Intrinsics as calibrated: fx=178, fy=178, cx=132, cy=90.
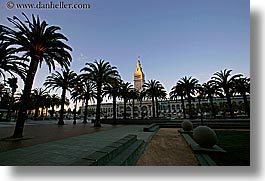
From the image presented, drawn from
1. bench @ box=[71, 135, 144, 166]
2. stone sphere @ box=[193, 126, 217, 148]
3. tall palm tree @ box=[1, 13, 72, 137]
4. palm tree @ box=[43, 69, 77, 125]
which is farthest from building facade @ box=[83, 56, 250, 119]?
bench @ box=[71, 135, 144, 166]

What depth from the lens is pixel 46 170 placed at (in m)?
4.98

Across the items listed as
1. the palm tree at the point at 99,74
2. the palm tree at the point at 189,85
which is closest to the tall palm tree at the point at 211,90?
the palm tree at the point at 189,85

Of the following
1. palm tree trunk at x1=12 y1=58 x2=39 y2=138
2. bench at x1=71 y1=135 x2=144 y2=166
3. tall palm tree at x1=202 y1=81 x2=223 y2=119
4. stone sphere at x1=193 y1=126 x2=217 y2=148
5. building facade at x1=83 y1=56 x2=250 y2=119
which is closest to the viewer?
bench at x1=71 y1=135 x2=144 y2=166

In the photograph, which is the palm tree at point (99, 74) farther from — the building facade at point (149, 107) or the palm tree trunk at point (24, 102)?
the building facade at point (149, 107)

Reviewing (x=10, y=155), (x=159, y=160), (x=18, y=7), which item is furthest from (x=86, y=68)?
(x=159, y=160)

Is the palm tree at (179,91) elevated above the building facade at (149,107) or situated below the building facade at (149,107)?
above

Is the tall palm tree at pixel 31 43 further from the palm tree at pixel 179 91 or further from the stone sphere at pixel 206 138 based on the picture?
the palm tree at pixel 179 91

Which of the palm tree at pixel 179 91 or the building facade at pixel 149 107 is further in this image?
the building facade at pixel 149 107

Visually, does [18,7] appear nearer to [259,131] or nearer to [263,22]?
[263,22]

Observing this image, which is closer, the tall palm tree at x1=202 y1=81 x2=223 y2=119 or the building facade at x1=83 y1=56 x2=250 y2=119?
the tall palm tree at x1=202 y1=81 x2=223 y2=119

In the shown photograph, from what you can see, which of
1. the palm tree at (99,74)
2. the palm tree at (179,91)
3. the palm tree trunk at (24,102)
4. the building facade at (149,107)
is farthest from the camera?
the building facade at (149,107)

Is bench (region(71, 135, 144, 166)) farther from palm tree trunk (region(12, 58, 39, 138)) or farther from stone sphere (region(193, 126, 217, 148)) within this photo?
palm tree trunk (region(12, 58, 39, 138))

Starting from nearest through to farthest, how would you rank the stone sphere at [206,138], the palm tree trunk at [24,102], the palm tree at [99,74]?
1. the stone sphere at [206,138]
2. the palm tree trunk at [24,102]
3. the palm tree at [99,74]

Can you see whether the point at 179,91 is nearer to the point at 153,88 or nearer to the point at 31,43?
the point at 153,88
